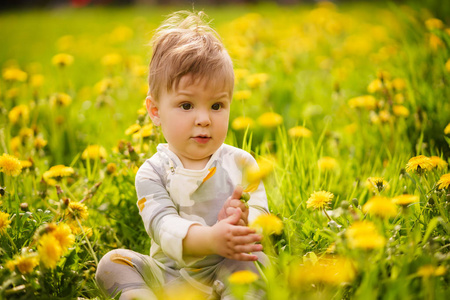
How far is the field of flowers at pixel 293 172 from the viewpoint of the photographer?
1.16 m

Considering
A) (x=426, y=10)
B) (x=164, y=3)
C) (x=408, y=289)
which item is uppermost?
(x=426, y=10)

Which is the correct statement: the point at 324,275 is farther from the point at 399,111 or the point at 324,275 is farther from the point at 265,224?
the point at 399,111

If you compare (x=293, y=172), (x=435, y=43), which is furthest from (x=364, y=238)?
(x=435, y=43)

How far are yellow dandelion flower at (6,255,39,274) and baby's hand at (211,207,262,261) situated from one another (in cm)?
44

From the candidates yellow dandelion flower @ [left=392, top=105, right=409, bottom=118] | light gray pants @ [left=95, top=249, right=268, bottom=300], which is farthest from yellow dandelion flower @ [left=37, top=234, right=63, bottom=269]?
yellow dandelion flower @ [left=392, top=105, right=409, bottom=118]

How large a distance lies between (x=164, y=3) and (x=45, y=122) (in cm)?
1172

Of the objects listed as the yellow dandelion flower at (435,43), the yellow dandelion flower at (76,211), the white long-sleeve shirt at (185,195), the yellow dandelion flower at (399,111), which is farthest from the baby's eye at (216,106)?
the yellow dandelion flower at (435,43)

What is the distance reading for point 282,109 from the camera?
8.98 ft

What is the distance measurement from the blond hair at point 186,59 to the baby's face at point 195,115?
0.02m

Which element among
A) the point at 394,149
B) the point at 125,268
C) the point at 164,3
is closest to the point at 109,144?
the point at 125,268

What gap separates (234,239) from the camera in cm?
120

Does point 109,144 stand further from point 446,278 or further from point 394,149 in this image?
point 446,278

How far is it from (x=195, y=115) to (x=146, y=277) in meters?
0.50

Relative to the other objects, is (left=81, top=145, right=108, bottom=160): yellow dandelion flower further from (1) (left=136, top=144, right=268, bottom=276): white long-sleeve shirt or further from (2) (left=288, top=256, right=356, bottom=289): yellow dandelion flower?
(2) (left=288, top=256, right=356, bottom=289): yellow dandelion flower
